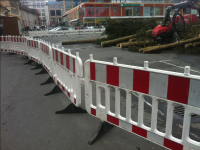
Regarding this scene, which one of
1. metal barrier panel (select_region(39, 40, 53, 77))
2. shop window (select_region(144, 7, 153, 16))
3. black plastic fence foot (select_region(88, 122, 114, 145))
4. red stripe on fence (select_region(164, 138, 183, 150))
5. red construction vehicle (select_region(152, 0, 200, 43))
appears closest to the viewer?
red stripe on fence (select_region(164, 138, 183, 150))

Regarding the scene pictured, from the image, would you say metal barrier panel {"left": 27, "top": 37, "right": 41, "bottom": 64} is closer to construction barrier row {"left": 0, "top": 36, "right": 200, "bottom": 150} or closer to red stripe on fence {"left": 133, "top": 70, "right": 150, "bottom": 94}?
construction barrier row {"left": 0, "top": 36, "right": 200, "bottom": 150}

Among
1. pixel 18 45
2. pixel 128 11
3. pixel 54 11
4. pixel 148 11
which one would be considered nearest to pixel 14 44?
pixel 18 45

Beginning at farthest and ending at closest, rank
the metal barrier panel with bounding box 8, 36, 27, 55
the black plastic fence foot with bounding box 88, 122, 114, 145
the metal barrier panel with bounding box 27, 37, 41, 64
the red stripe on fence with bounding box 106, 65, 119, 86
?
1. the metal barrier panel with bounding box 8, 36, 27, 55
2. the metal barrier panel with bounding box 27, 37, 41, 64
3. the black plastic fence foot with bounding box 88, 122, 114, 145
4. the red stripe on fence with bounding box 106, 65, 119, 86

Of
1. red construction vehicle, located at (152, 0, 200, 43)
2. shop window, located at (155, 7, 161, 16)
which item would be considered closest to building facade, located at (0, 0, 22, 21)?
red construction vehicle, located at (152, 0, 200, 43)

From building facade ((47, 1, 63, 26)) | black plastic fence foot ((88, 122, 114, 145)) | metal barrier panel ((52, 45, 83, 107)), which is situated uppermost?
building facade ((47, 1, 63, 26))

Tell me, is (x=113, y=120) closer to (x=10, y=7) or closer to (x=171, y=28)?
(x=171, y=28)

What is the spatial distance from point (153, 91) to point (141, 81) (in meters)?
0.21

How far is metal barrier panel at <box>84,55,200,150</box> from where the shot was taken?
2193 millimetres

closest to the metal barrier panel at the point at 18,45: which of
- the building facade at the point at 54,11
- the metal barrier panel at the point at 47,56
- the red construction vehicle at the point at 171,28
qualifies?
the metal barrier panel at the point at 47,56

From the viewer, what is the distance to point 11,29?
915 inches

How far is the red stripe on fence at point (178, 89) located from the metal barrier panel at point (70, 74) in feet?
5.71

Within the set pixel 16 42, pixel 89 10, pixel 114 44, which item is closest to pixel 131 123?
pixel 16 42

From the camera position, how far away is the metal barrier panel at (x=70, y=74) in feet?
11.9

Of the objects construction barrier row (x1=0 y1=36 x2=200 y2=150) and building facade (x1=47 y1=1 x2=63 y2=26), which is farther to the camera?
building facade (x1=47 y1=1 x2=63 y2=26)
